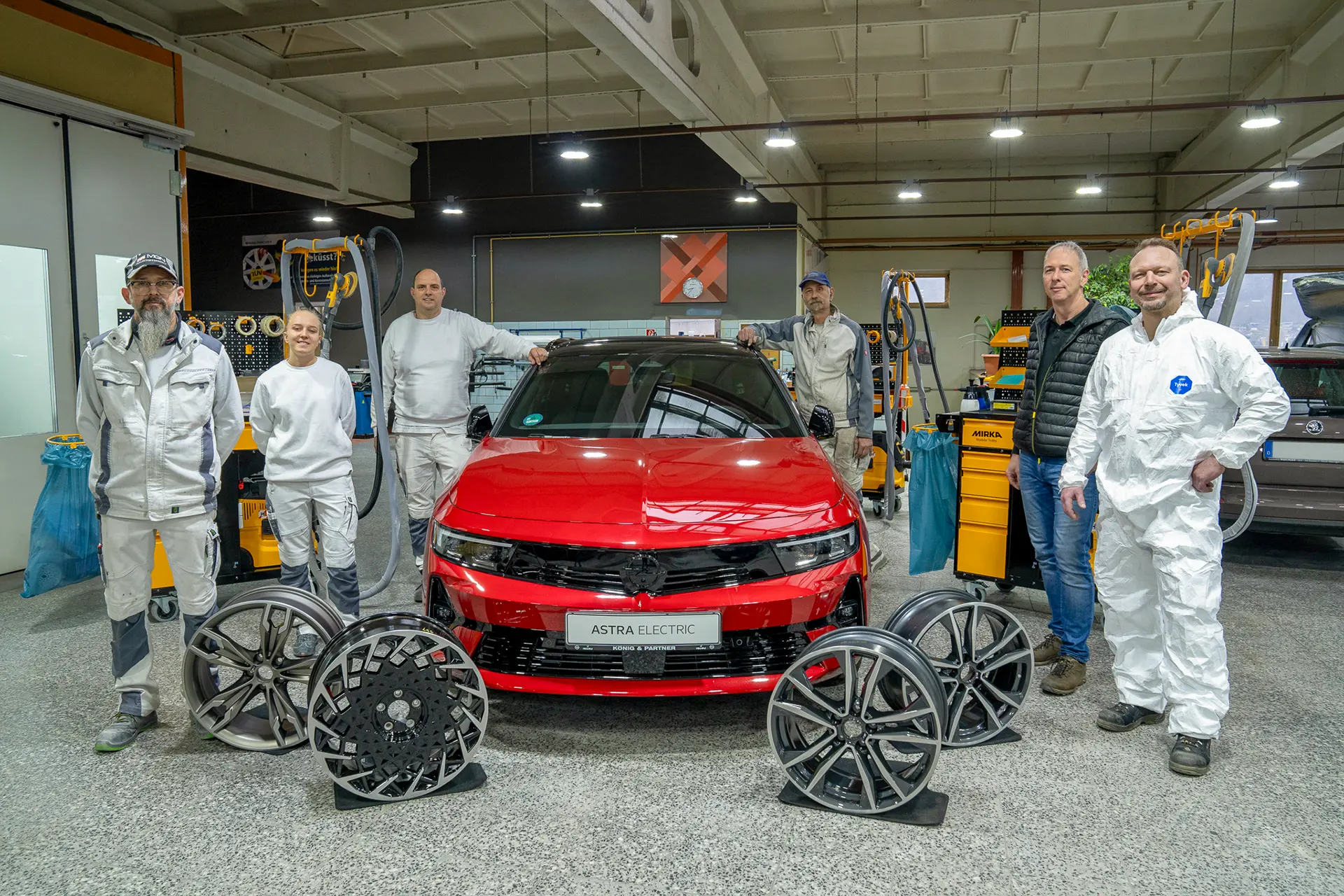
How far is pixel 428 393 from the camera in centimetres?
423

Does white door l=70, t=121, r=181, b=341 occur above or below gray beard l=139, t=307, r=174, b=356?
above

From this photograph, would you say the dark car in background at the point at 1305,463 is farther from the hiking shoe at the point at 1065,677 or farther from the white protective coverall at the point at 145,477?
the white protective coverall at the point at 145,477

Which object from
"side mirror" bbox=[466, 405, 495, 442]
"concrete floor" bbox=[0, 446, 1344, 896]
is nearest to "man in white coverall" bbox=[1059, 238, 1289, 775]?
"concrete floor" bbox=[0, 446, 1344, 896]

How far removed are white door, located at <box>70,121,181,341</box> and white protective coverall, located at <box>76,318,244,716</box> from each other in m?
3.07

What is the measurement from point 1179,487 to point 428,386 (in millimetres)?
3253

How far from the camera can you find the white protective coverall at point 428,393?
4.25 m

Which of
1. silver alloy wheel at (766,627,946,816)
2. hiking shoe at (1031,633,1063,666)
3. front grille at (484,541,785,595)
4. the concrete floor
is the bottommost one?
the concrete floor

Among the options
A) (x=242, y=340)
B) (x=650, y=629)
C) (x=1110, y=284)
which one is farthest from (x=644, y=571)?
(x=1110, y=284)

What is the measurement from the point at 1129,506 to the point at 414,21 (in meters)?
9.35

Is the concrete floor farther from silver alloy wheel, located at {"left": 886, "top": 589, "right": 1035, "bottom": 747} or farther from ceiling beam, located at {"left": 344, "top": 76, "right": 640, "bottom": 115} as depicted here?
ceiling beam, located at {"left": 344, "top": 76, "right": 640, "bottom": 115}

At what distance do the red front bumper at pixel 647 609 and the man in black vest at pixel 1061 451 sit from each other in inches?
47.2

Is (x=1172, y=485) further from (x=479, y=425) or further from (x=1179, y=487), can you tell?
(x=479, y=425)

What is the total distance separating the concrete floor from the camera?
1.96 m

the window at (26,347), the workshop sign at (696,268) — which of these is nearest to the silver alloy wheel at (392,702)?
the window at (26,347)
